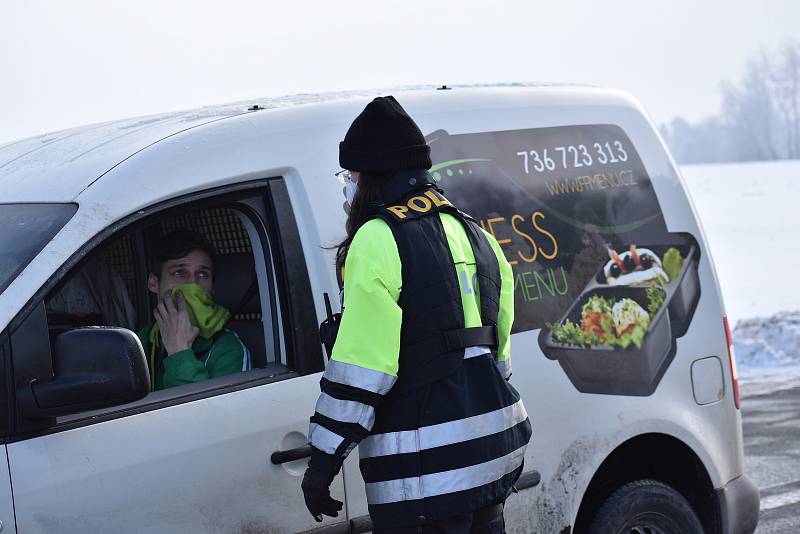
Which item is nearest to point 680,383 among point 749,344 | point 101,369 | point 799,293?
point 101,369

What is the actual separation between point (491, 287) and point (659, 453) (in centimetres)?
159

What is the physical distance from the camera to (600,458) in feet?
13.0

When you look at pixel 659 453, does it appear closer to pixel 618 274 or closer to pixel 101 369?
pixel 618 274

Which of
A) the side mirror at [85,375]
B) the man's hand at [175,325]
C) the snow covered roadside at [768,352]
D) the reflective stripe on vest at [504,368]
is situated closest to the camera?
the side mirror at [85,375]

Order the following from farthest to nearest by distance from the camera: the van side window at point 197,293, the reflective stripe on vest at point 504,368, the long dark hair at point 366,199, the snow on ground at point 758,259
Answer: the snow on ground at point 758,259 → the van side window at point 197,293 → the reflective stripe on vest at point 504,368 → the long dark hair at point 366,199

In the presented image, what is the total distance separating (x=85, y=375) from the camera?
8.87 ft

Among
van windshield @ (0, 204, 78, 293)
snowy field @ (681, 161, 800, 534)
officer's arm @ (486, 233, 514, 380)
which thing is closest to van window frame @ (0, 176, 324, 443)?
van windshield @ (0, 204, 78, 293)

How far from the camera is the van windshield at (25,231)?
2895mm

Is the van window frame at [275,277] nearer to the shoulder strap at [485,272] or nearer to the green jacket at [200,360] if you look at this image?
the green jacket at [200,360]

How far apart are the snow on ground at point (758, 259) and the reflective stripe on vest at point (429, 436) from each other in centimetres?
253

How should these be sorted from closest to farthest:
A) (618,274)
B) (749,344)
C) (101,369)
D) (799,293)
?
(101,369) < (618,274) < (749,344) < (799,293)

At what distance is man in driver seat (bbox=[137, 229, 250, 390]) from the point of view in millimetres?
3523

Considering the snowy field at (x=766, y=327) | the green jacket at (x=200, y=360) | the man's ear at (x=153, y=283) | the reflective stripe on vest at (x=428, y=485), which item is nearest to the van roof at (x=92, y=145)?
the man's ear at (x=153, y=283)

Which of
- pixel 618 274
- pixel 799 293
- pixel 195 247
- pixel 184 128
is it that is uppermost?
pixel 184 128
